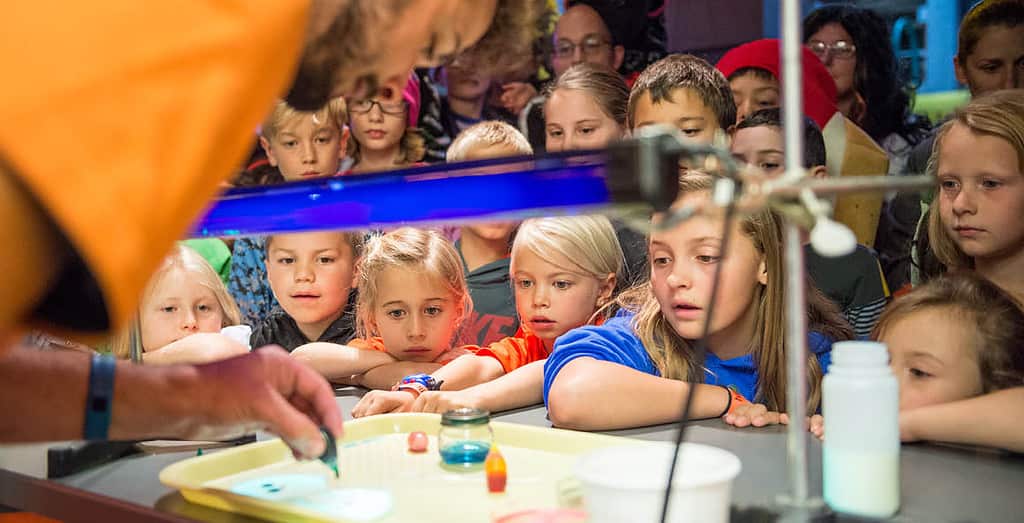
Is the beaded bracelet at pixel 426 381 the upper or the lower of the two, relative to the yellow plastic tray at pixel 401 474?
lower

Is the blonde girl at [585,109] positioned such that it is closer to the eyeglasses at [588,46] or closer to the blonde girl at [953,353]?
the eyeglasses at [588,46]

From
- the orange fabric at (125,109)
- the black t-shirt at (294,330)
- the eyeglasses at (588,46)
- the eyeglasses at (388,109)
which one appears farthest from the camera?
the eyeglasses at (588,46)

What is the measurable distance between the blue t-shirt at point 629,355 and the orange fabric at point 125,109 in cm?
106

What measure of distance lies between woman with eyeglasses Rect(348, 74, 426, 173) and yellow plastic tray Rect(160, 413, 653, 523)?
1.70 m

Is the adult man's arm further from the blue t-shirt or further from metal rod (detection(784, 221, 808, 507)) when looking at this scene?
the blue t-shirt

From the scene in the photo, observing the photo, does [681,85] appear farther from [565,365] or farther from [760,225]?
[565,365]

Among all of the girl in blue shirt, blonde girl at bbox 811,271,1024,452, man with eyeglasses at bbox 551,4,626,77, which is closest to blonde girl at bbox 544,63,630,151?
man with eyeglasses at bbox 551,4,626,77

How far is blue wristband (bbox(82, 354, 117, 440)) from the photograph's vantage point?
0.88 meters

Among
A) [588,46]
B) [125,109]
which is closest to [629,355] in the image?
[125,109]

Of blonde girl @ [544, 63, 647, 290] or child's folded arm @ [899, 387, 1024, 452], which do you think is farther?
blonde girl @ [544, 63, 647, 290]

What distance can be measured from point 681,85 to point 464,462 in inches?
59.9

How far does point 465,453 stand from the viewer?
1.12 meters

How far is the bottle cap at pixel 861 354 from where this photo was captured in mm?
839

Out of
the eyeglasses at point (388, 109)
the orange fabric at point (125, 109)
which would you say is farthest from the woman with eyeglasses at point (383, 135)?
the orange fabric at point (125, 109)
